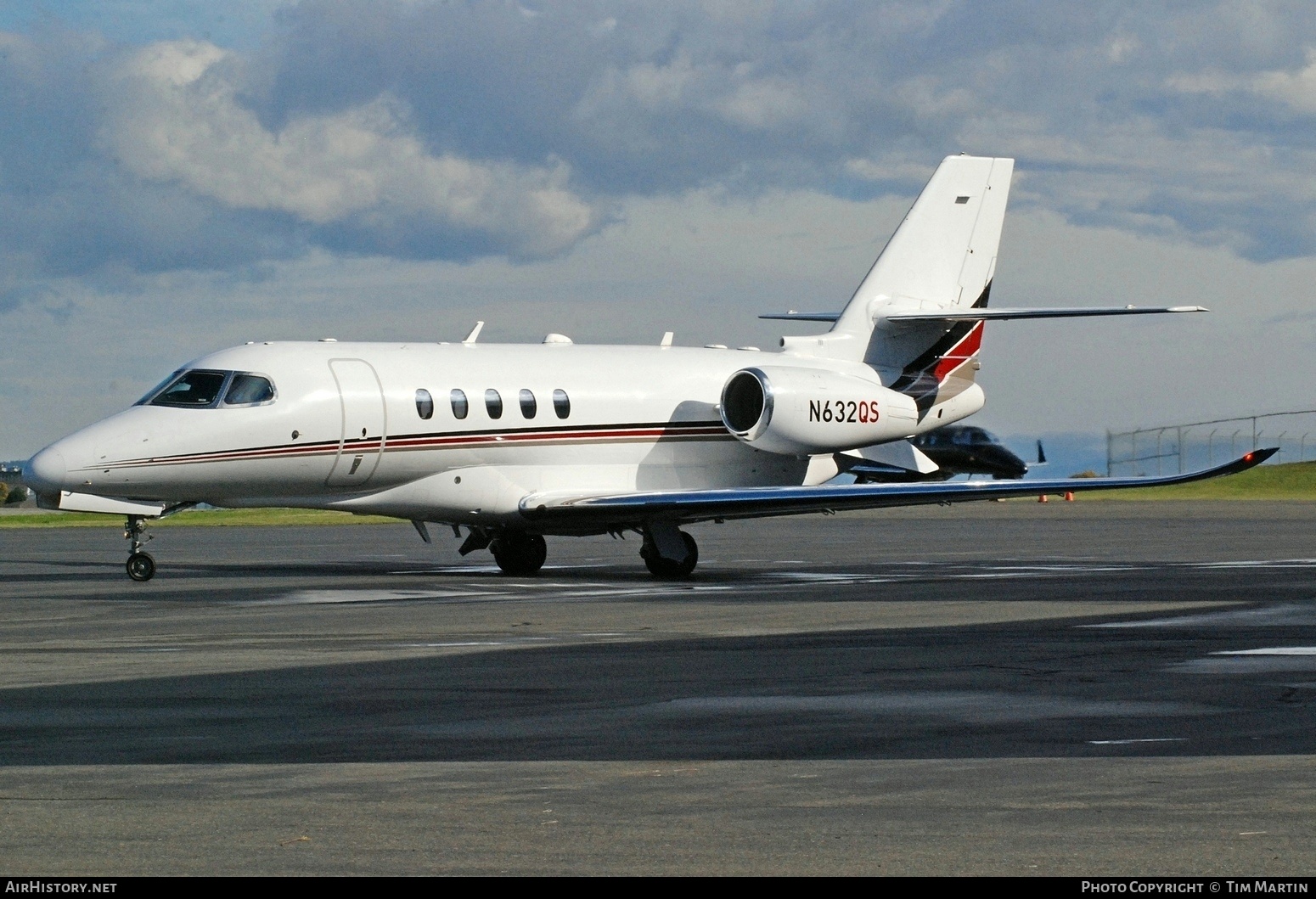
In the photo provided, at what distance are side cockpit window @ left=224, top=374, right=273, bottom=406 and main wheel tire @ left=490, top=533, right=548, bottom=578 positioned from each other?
467 centimetres

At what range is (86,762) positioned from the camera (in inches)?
358

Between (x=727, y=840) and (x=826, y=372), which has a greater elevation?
(x=826, y=372)

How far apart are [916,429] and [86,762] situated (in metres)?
22.5

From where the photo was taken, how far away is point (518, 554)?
90.5ft

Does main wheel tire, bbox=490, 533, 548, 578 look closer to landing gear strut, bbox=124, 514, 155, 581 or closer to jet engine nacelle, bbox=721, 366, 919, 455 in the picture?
jet engine nacelle, bbox=721, 366, 919, 455

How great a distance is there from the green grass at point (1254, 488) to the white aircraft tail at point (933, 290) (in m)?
47.2

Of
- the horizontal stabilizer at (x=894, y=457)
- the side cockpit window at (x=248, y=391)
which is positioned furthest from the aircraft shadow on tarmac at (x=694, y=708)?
the horizontal stabilizer at (x=894, y=457)

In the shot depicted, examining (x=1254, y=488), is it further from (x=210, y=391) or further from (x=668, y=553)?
(x=210, y=391)

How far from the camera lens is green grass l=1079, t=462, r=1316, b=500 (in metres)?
79.9

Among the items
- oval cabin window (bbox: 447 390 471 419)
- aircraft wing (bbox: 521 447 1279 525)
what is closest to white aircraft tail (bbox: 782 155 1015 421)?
aircraft wing (bbox: 521 447 1279 525)

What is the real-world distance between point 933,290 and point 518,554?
8974mm
